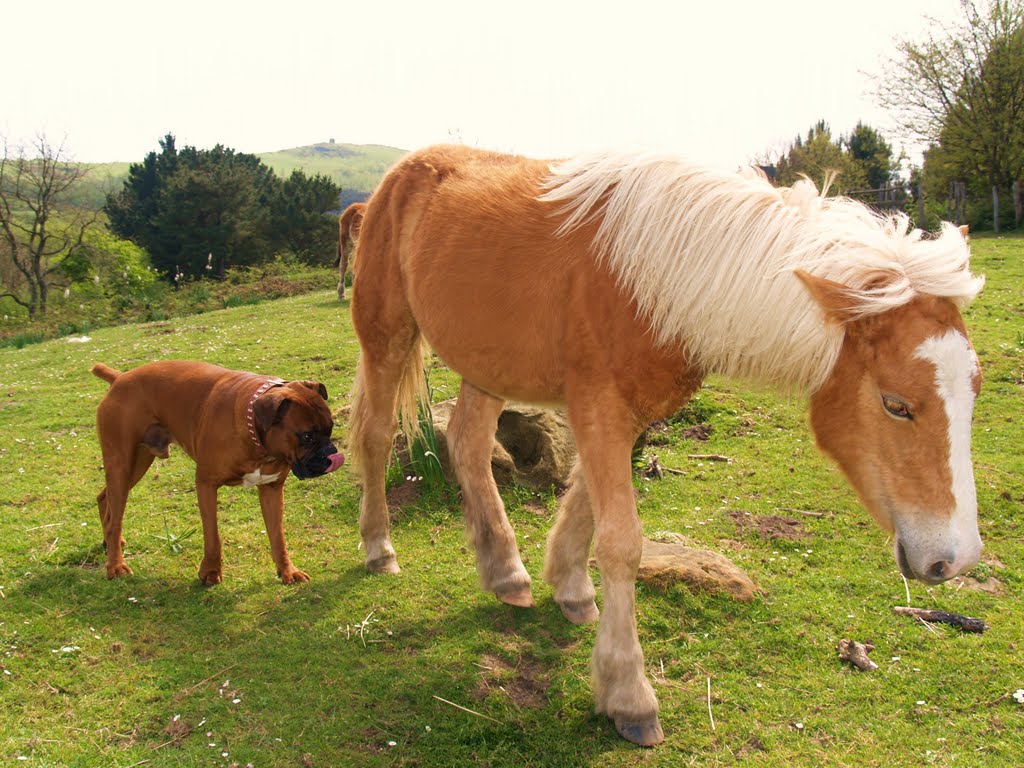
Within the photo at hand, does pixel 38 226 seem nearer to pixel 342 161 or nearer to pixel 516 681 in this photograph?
pixel 516 681

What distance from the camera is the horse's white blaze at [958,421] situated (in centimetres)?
272

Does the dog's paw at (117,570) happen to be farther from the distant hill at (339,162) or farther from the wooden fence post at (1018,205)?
the distant hill at (339,162)

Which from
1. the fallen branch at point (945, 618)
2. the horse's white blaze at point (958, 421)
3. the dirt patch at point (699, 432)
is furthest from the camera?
the dirt patch at point (699, 432)

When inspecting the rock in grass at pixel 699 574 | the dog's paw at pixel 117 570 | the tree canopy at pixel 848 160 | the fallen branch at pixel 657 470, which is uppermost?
the tree canopy at pixel 848 160

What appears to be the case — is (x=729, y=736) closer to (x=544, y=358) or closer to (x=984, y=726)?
(x=984, y=726)

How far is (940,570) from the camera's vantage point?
2.78m

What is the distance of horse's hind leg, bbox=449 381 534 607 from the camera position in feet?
14.8

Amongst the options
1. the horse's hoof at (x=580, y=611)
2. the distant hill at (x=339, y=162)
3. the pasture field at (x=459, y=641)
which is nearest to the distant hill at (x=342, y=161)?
the distant hill at (x=339, y=162)

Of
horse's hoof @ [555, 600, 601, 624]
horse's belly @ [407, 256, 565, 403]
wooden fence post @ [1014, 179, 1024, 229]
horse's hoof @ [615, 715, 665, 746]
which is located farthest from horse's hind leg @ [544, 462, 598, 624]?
wooden fence post @ [1014, 179, 1024, 229]

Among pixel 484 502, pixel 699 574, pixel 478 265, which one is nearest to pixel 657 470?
pixel 699 574

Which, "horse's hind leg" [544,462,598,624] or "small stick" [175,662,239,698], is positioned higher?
"horse's hind leg" [544,462,598,624]

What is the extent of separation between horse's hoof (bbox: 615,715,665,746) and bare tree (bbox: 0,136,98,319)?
37.0 meters

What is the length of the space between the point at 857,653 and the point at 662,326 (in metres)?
2.04

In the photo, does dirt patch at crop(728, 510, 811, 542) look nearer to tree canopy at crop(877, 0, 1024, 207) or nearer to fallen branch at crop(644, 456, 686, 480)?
fallen branch at crop(644, 456, 686, 480)
